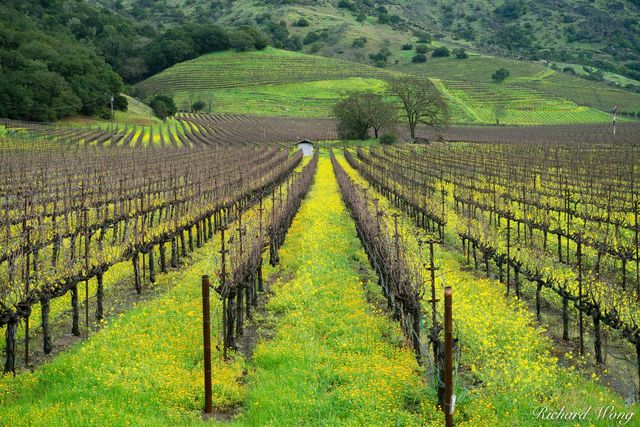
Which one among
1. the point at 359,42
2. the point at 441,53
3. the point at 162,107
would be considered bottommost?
the point at 162,107

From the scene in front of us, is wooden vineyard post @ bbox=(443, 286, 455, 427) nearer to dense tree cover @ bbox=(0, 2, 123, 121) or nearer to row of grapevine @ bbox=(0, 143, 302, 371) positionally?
row of grapevine @ bbox=(0, 143, 302, 371)

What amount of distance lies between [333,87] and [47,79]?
72174 mm

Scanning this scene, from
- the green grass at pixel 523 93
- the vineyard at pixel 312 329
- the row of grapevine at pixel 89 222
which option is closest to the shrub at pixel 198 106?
the green grass at pixel 523 93

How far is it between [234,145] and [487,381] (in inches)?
2837

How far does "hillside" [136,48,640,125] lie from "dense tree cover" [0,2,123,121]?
112ft

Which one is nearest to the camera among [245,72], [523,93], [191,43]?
[523,93]

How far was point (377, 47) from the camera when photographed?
196875 millimetres

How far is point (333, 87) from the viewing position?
13788 centimetres

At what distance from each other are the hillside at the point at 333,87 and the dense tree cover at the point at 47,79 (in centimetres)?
3410

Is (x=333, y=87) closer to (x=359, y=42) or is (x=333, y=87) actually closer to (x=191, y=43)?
(x=191, y=43)

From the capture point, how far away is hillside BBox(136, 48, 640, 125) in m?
124

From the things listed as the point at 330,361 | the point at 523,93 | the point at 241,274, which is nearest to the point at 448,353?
the point at 330,361

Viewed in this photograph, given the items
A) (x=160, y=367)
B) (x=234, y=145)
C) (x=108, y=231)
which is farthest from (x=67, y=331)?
(x=234, y=145)

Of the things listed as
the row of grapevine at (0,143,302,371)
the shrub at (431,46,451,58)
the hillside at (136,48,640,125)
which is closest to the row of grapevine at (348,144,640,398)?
the row of grapevine at (0,143,302,371)
